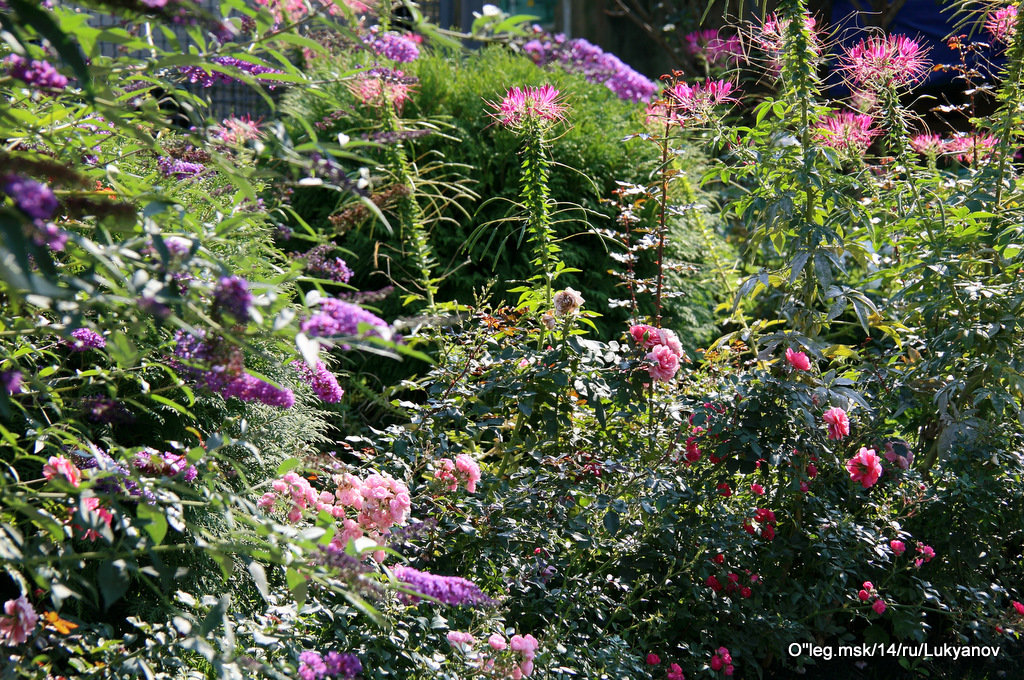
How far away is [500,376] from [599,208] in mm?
1501

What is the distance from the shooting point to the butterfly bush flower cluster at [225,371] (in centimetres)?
124

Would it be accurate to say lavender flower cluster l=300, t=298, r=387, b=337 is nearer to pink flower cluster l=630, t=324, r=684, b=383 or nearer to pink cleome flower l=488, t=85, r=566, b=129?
pink flower cluster l=630, t=324, r=684, b=383

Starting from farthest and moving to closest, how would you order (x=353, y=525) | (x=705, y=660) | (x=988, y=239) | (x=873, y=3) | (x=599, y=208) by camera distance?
1. (x=873, y=3)
2. (x=599, y=208)
3. (x=988, y=239)
4. (x=705, y=660)
5. (x=353, y=525)

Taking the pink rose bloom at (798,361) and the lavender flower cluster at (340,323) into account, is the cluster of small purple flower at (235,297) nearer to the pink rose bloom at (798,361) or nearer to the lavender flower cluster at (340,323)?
the lavender flower cluster at (340,323)

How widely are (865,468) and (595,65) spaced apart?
4667 millimetres

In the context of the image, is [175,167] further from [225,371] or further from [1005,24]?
[1005,24]

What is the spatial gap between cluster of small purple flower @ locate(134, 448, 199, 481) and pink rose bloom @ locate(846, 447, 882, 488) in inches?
68.0

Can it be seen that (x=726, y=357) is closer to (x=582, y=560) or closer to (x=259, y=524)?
(x=582, y=560)

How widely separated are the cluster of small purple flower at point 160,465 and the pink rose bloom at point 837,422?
5.43 feet

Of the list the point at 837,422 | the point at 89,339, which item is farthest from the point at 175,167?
the point at 837,422

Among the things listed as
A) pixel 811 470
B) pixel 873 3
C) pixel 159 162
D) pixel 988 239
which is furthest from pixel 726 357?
pixel 873 3

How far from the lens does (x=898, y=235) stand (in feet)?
9.70

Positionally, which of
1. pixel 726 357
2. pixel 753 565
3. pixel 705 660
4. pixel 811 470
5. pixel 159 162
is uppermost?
pixel 159 162

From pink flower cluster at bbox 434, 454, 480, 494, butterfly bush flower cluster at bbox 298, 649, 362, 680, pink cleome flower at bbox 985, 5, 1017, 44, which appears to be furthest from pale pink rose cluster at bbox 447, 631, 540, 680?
pink cleome flower at bbox 985, 5, 1017, 44
